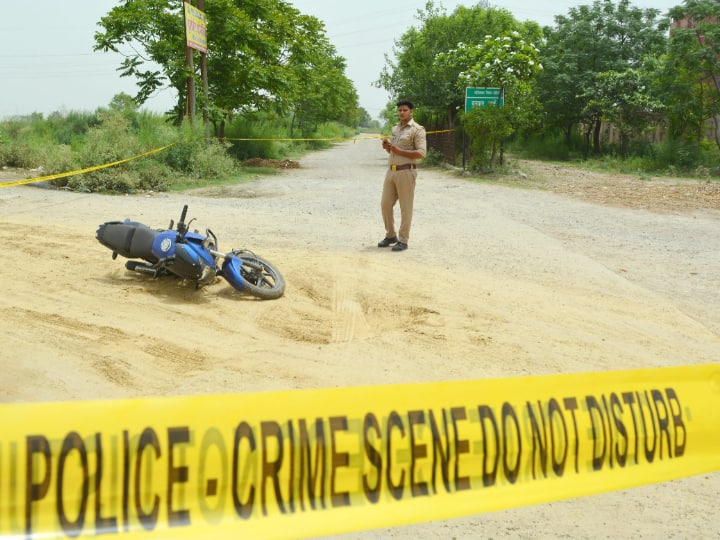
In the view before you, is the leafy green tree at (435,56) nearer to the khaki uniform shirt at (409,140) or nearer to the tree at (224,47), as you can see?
the tree at (224,47)

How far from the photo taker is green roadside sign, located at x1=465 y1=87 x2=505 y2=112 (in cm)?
2070

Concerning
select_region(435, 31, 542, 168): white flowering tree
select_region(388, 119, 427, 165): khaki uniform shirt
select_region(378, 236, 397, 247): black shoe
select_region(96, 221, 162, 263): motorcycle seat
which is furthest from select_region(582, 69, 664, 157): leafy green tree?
select_region(96, 221, 162, 263): motorcycle seat

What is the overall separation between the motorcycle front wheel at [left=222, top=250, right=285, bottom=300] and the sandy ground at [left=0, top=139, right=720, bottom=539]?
128 millimetres

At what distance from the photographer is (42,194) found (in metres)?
12.9

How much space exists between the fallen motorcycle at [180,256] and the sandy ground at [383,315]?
0.16m

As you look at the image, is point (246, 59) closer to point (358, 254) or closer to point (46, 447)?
point (358, 254)

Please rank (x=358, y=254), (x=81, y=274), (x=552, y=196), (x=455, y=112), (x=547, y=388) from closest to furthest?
(x=547, y=388) < (x=81, y=274) < (x=358, y=254) < (x=552, y=196) < (x=455, y=112)

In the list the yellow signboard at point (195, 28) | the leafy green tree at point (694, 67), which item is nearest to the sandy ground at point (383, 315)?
the yellow signboard at point (195, 28)

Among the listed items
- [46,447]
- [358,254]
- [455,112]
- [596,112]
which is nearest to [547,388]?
[46,447]

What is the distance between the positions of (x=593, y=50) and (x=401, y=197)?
27518 millimetres

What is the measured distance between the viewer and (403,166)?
9133 millimetres

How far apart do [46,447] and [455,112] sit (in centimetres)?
2622

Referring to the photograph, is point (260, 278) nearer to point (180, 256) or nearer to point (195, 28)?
point (180, 256)

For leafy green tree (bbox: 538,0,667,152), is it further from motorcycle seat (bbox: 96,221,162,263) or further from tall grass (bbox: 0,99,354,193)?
motorcycle seat (bbox: 96,221,162,263)
